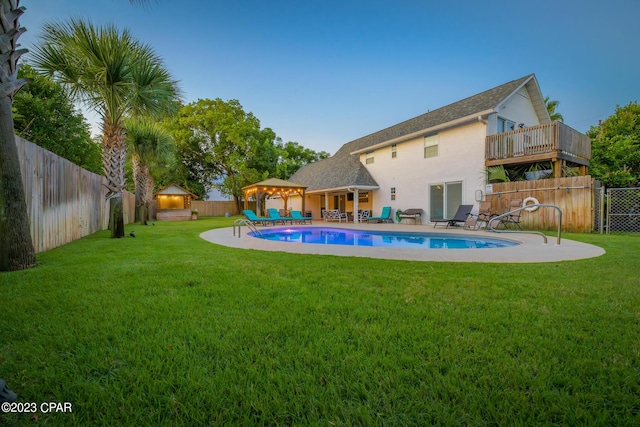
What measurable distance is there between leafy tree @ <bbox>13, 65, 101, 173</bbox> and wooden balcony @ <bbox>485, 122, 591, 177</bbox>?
21756 millimetres

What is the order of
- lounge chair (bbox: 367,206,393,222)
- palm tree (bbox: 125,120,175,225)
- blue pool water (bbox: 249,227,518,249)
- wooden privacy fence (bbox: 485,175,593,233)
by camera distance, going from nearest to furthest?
1. blue pool water (bbox: 249,227,518,249)
2. wooden privacy fence (bbox: 485,175,593,233)
3. palm tree (bbox: 125,120,175,225)
4. lounge chair (bbox: 367,206,393,222)

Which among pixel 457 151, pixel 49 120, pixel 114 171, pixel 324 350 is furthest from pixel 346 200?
pixel 324 350

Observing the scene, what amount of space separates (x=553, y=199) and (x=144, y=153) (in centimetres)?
2210

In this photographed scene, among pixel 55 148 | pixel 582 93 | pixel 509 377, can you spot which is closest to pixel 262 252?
pixel 509 377

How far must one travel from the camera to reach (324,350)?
2.07 meters

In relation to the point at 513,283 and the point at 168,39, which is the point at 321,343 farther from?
the point at 168,39

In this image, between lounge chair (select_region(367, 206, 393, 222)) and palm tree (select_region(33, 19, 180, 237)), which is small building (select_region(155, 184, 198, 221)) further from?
lounge chair (select_region(367, 206, 393, 222))

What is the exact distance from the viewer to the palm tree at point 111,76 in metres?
7.62

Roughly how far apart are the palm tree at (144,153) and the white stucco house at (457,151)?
36.2ft

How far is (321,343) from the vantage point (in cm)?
217

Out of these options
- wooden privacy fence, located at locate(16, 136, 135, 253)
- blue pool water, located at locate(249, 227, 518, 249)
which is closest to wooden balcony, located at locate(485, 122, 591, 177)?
blue pool water, located at locate(249, 227, 518, 249)

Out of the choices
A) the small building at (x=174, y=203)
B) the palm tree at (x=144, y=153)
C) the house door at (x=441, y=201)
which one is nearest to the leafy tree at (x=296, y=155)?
the small building at (x=174, y=203)

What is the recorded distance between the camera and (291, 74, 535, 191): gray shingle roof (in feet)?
46.3

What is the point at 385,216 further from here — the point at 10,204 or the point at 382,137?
the point at 10,204
